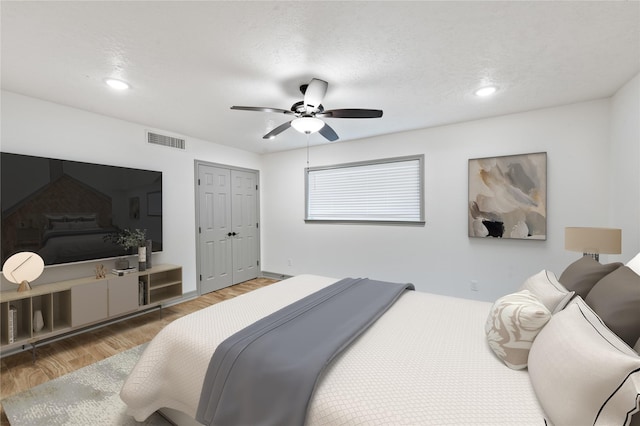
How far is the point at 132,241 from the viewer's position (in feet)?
11.1

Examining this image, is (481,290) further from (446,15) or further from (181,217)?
(181,217)

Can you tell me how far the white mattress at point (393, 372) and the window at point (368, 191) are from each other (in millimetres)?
2145

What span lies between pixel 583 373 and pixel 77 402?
9.48 feet

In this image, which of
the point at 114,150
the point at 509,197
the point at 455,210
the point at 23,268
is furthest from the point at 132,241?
the point at 509,197

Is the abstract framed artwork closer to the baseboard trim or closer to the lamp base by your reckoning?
the baseboard trim

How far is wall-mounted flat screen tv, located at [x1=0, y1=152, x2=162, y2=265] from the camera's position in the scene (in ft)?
8.43

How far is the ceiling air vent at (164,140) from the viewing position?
378cm

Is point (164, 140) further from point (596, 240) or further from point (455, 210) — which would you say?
point (596, 240)

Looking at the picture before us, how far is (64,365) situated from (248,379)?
7.60 ft

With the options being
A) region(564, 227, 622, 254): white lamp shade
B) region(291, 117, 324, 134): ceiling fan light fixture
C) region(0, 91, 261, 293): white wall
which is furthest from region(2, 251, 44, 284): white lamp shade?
region(564, 227, 622, 254): white lamp shade

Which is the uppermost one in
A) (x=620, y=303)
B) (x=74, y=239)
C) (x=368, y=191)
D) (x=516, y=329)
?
(x=368, y=191)

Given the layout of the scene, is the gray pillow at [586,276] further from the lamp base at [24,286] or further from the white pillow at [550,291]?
the lamp base at [24,286]

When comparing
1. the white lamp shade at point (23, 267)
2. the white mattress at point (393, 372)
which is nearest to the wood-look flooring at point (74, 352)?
the white lamp shade at point (23, 267)

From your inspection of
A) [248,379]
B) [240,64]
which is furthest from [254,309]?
[240,64]
